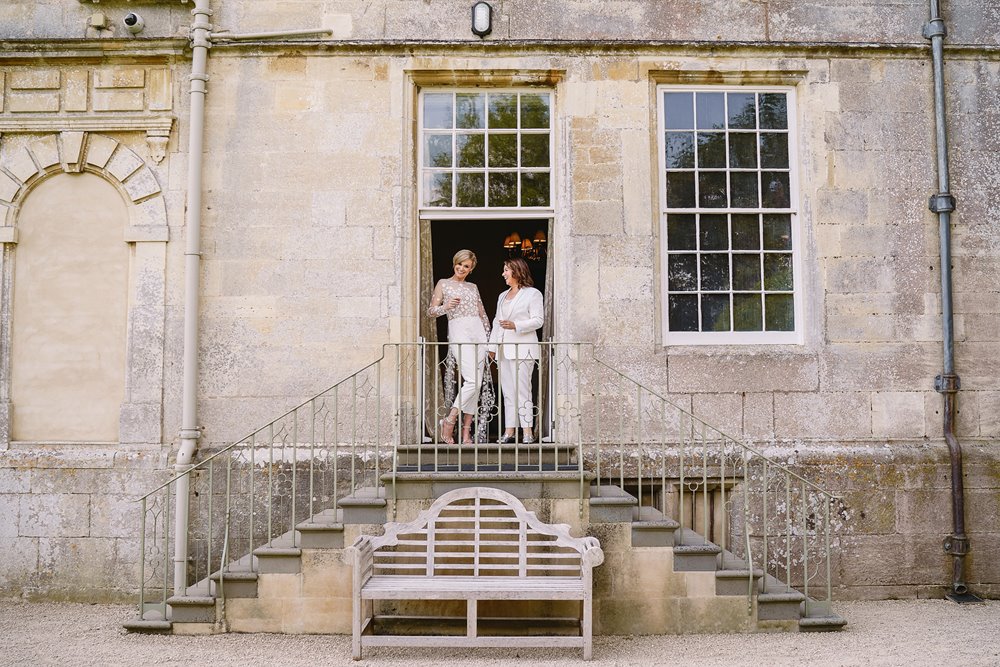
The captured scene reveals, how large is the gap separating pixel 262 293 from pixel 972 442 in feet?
20.4

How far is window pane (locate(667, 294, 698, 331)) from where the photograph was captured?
24.8 feet

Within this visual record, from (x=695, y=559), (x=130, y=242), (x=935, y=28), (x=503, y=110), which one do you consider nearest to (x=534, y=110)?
(x=503, y=110)

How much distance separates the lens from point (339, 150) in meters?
7.43

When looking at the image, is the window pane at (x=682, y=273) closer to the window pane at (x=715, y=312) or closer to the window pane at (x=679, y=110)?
the window pane at (x=715, y=312)

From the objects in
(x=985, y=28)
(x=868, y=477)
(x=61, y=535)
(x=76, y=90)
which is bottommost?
(x=61, y=535)

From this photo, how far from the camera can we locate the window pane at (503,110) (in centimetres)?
770

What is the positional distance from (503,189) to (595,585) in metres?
3.53

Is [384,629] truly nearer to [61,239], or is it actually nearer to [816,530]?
[816,530]

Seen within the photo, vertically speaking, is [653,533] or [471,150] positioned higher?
[471,150]

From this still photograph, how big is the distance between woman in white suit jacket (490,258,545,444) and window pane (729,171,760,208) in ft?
6.70

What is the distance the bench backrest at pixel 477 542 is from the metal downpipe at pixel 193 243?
213 cm

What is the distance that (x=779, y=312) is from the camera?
7586 millimetres

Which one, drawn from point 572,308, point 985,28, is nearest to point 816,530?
point 572,308

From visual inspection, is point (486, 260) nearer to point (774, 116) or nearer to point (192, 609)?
point (774, 116)
